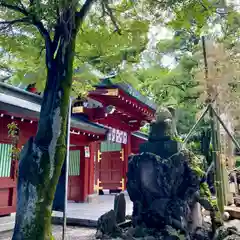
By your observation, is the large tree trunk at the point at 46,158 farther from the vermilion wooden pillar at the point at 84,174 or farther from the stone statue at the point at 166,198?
the vermilion wooden pillar at the point at 84,174

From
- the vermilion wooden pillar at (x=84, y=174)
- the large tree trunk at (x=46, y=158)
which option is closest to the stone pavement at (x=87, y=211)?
the vermilion wooden pillar at (x=84, y=174)

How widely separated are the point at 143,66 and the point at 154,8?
1707mm

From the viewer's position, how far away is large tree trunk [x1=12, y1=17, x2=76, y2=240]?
3.76 m

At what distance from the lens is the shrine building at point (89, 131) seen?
7.80 m

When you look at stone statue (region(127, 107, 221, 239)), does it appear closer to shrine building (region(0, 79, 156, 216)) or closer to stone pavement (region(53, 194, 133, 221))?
stone pavement (region(53, 194, 133, 221))

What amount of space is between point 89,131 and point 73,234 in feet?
12.9

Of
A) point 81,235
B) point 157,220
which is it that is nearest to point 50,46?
point 157,220

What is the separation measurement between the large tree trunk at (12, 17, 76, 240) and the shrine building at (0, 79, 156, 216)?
2.90m

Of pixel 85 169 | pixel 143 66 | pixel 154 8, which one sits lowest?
pixel 85 169

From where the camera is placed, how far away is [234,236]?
4.87 meters

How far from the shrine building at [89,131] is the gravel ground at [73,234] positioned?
196cm

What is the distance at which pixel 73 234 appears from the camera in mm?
6129

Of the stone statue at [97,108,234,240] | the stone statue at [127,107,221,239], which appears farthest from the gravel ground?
the stone statue at [127,107,221,239]

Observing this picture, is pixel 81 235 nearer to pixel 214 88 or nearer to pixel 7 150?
pixel 7 150
